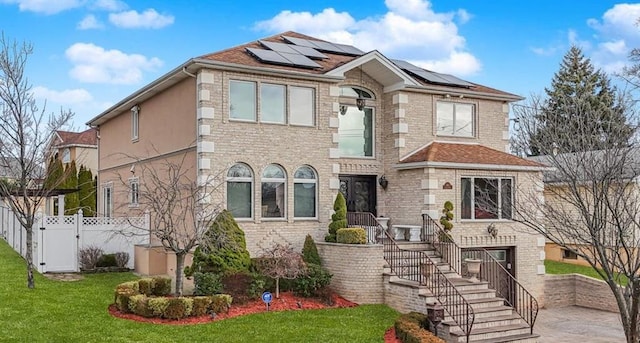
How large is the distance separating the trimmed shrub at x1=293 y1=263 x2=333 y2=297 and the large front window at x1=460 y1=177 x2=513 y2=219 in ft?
18.0

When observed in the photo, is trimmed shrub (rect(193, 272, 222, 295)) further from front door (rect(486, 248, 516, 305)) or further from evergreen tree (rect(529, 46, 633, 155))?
front door (rect(486, 248, 516, 305))

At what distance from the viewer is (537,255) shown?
20.3m

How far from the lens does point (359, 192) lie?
20.5 meters

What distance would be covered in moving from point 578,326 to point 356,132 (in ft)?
29.4

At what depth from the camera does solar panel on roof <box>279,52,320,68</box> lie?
18.0 metres

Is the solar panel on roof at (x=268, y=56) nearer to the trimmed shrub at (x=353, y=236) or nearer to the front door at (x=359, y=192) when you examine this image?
the front door at (x=359, y=192)

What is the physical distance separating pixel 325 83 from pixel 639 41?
10506 mm

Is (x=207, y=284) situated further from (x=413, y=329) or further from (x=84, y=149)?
(x=84, y=149)

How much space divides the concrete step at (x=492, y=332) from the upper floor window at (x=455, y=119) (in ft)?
25.8

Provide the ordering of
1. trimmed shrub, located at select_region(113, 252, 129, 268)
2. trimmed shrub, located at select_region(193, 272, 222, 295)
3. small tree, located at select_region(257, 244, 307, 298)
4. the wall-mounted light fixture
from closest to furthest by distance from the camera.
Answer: trimmed shrub, located at select_region(193, 272, 222, 295) → small tree, located at select_region(257, 244, 307, 298) → trimmed shrub, located at select_region(113, 252, 129, 268) → the wall-mounted light fixture

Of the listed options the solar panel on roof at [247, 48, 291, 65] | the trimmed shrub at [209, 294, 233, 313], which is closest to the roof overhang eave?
the solar panel on roof at [247, 48, 291, 65]

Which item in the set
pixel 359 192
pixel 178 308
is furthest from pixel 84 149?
pixel 178 308

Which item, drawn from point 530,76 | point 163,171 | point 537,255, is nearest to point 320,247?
point 163,171

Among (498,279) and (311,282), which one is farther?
(498,279)
